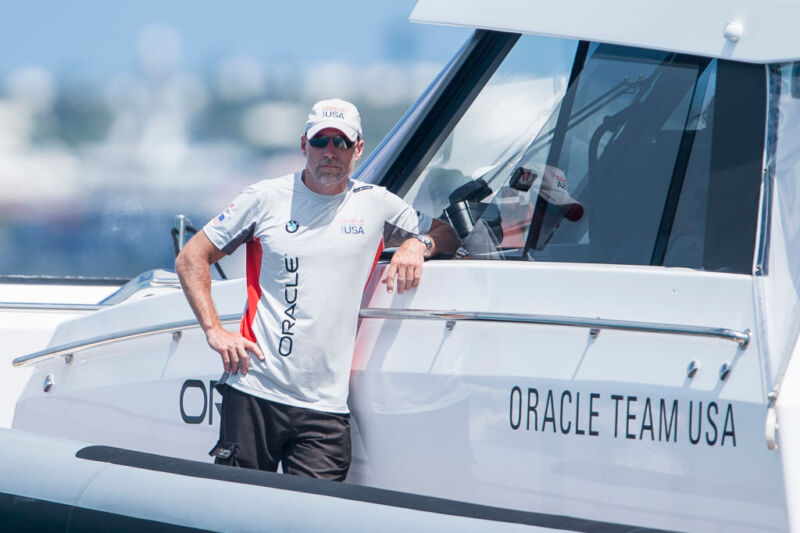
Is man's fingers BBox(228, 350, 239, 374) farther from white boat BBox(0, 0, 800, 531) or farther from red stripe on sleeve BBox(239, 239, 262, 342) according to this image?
white boat BBox(0, 0, 800, 531)

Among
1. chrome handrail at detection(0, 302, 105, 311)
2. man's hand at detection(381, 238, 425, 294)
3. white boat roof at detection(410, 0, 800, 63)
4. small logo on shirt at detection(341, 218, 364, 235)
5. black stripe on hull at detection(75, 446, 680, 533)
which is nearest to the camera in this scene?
black stripe on hull at detection(75, 446, 680, 533)

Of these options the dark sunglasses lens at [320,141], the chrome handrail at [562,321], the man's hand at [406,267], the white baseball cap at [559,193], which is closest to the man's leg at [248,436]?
the chrome handrail at [562,321]

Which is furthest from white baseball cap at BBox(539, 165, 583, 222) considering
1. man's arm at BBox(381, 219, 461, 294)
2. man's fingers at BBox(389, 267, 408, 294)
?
man's fingers at BBox(389, 267, 408, 294)

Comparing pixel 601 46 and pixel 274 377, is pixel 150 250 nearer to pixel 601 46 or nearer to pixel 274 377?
pixel 274 377

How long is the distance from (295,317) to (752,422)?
1.26m

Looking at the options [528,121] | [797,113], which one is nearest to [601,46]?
[528,121]

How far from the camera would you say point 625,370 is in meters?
2.35

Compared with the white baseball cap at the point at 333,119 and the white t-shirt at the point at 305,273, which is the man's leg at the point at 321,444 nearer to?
the white t-shirt at the point at 305,273

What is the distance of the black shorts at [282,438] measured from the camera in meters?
2.81

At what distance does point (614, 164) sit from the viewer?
265 centimetres

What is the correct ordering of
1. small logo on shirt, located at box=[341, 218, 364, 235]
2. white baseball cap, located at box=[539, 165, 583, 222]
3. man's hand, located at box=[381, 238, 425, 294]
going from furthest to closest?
small logo on shirt, located at box=[341, 218, 364, 235], man's hand, located at box=[381, 238, 425, 294], white baseball cap, located at box=[539, 165, 583, 222]

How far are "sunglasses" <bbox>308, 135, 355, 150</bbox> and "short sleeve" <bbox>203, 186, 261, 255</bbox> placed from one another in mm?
222

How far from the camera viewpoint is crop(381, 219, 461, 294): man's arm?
9.11 feet

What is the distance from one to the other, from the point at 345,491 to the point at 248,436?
54 cm
